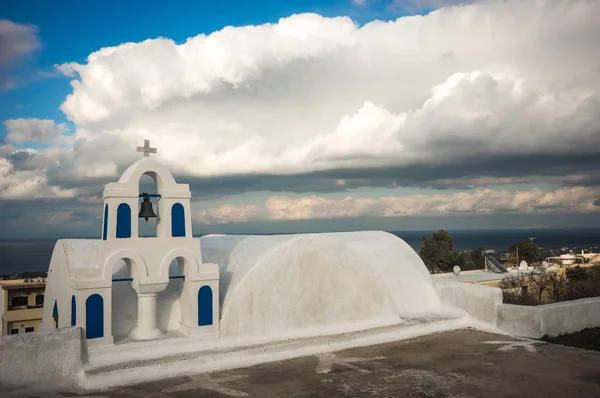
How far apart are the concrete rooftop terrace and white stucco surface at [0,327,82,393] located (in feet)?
1.00

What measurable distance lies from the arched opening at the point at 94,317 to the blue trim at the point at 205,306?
181 centimetres

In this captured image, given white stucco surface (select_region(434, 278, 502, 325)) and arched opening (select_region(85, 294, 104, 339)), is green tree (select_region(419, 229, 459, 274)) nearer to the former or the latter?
white stucco surface (select_region(434, 278, 502, 325))

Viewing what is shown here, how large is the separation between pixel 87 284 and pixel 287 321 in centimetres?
414

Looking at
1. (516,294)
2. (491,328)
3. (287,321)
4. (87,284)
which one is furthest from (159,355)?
(516,294)

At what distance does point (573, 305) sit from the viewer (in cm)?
1220

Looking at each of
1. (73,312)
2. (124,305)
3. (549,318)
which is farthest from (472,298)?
(73,312)

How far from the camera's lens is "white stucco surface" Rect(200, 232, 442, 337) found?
34.8 ft

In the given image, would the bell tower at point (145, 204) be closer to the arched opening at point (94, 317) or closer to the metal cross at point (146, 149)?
the metal cross at point (146, 149)

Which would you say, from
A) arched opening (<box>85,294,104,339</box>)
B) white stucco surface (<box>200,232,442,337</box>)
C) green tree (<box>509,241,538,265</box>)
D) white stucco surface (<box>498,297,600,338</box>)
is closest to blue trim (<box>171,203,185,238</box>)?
white stucco surface (<box>200,232,442,337</box>)

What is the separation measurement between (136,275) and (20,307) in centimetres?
2408

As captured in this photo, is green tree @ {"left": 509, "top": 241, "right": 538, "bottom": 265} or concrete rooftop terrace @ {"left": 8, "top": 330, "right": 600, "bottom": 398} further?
green tree @ {"left": 509, "top": 241, "right": 538, "bottom": 265}

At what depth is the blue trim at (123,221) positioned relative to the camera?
382 inches

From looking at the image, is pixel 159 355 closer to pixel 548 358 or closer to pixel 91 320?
pixel 91 320

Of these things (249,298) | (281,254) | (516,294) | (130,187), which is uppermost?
(130,187)
